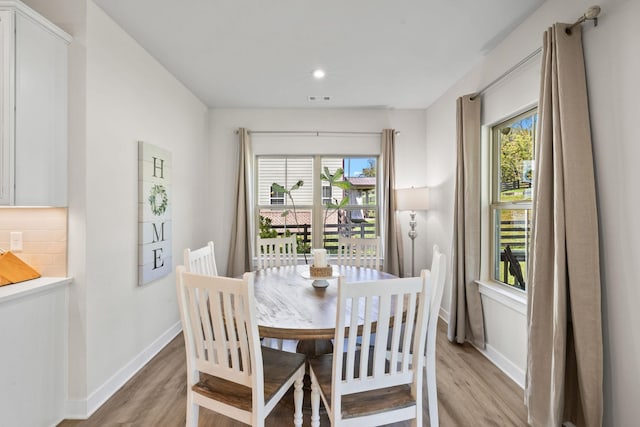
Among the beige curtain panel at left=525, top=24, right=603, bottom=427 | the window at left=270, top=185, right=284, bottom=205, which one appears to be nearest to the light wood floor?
the beige curtain panel at left=525, top=24, right=603, bottom=427

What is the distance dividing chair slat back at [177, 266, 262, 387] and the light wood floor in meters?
0.71

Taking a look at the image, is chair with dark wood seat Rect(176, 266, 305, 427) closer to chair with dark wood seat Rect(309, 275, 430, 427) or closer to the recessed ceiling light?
chair with dark wood seat Rect(309, 275, 430, 427)

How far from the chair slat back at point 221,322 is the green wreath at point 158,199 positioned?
5.17 feet

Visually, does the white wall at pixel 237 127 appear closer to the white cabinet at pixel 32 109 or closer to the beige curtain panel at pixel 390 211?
the beige curtain panel at pixel 390 211

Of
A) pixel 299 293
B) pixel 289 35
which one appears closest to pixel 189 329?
pixel 299 293

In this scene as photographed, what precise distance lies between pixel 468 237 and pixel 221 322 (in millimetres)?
2345

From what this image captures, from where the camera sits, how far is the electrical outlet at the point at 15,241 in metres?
1.95

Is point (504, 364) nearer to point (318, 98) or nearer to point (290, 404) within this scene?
point (290, 404)

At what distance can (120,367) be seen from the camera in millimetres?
2316

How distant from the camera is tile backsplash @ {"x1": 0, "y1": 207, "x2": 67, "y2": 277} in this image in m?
1.95

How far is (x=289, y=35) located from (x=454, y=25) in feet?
Answer: 4.04

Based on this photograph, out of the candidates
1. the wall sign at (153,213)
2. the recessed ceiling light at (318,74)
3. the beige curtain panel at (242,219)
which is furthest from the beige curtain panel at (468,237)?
the wall sign at (153,213)

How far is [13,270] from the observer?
1.80 meters

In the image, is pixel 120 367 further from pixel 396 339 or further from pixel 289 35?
pixel 289 35
